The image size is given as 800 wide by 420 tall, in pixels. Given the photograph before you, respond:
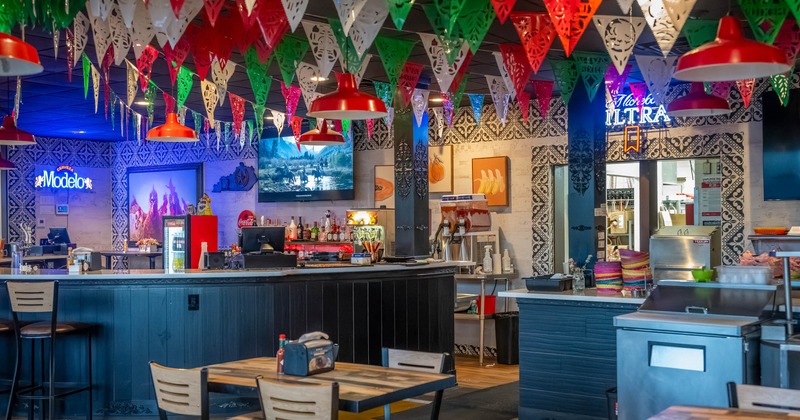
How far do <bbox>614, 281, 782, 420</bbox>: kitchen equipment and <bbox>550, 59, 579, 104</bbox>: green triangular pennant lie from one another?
306 cm

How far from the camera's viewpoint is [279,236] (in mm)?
8805

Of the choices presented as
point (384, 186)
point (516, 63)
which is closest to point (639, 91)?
point (516, 63)

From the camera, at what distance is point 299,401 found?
11.8 feet

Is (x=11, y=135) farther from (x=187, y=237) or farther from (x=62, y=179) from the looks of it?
(x=62, y=179)

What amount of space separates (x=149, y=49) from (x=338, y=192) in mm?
6083

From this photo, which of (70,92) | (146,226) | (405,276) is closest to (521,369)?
(405,276)

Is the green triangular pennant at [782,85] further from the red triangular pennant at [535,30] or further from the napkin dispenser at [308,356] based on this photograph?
the napkin dispenser at [308,356]

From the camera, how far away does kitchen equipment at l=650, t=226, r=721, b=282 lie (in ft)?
26.0

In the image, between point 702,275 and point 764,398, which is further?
point 702,275

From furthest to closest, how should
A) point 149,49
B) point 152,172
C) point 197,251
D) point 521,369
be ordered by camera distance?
point 152,172
point 197,251
point 149,49
point 521,369

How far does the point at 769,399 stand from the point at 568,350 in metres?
3.47

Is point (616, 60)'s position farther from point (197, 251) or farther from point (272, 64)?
point (197, 251)

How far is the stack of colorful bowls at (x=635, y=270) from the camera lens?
6766 mm

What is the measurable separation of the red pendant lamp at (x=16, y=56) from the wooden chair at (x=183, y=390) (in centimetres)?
203
